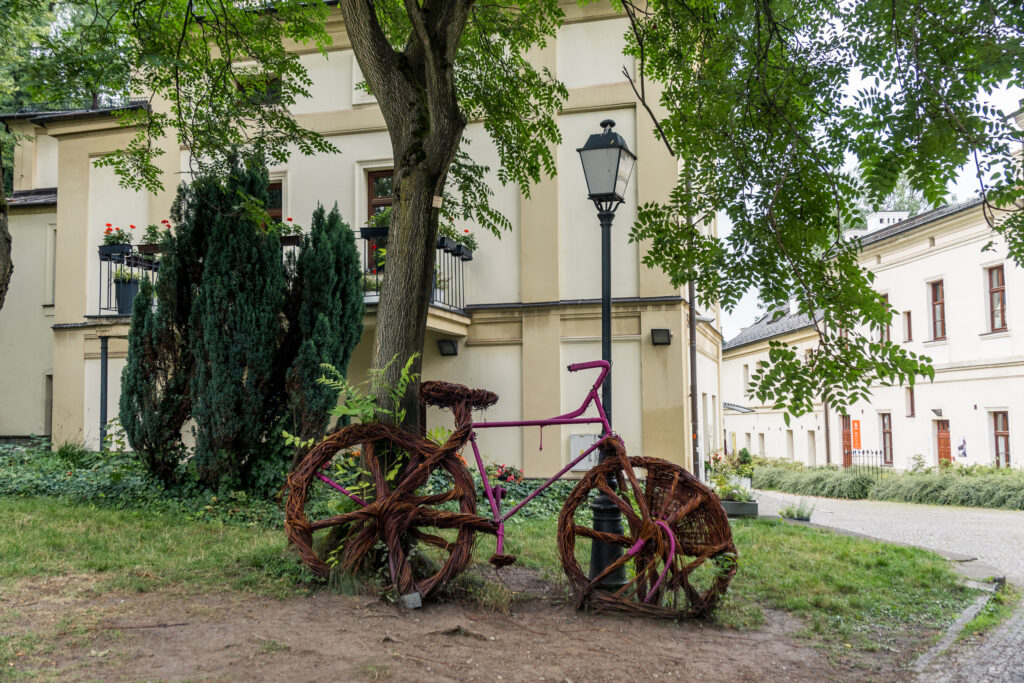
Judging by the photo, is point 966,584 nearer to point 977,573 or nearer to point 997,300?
point 977,573

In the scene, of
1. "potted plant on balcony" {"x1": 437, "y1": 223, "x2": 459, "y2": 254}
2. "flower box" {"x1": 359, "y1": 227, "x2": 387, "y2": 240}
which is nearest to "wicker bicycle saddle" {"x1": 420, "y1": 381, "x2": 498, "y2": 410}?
"potted plant on balcony" {"x1": 437, "y1": 223, "x2": 459, "y2": 254}

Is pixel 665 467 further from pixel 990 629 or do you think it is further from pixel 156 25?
pixel 156 25

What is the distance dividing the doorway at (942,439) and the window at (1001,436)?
2040mm

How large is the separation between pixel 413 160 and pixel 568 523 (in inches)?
125

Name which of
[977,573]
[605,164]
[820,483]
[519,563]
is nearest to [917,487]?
[820,483]

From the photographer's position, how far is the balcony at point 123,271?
42.1 ft

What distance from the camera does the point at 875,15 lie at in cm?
572

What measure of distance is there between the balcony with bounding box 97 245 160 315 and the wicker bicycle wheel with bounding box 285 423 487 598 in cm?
761

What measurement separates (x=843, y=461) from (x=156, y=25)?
29983 millimetres

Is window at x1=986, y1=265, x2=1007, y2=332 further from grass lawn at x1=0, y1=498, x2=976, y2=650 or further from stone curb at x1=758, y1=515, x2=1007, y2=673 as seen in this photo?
grass lawn at x1=0, y1=498, x2=976, y2=650

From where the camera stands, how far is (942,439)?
85.7 feet

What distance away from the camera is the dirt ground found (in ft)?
14.3

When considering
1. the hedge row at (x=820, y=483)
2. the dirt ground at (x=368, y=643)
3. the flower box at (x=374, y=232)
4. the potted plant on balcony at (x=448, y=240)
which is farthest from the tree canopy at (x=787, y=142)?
the hedge row at (x=820, y=483)

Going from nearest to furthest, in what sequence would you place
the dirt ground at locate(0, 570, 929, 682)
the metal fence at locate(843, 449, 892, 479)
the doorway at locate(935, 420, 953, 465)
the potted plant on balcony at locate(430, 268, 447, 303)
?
1. the dirt ground at locate(0, 570, 929, 682)
2. the potted plant on balcony at locate(430, 268, 447, 303)
3. the doorway at locate(935, 420, 953, 465)
4. the metal fence at locate(843, 449, 892, 479)
